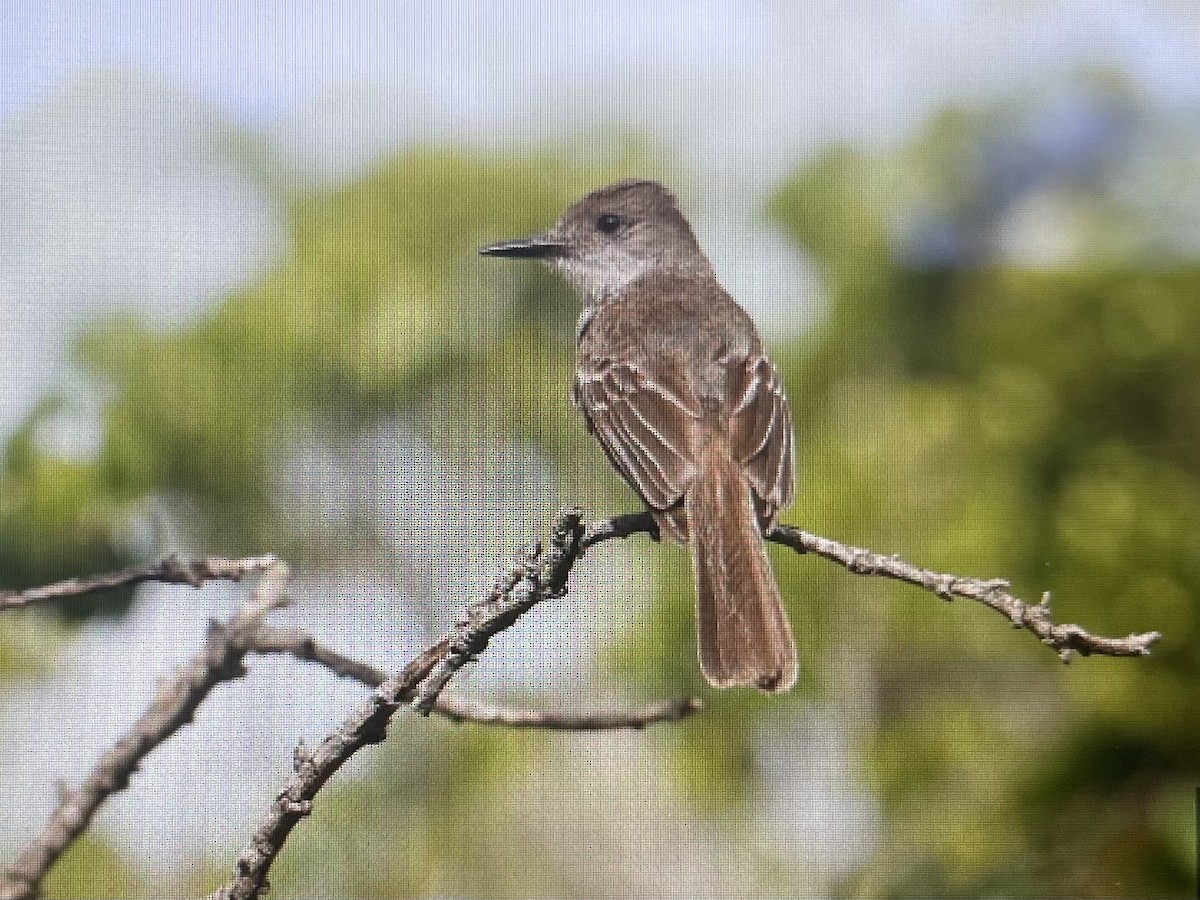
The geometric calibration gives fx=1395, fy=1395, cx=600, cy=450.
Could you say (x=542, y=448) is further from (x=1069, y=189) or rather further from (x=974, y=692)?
(x=1069, y=189)

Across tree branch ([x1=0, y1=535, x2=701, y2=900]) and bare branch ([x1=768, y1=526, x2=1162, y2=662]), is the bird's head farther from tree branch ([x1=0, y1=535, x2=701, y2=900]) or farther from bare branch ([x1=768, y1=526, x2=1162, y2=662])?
tree branch ([x1=0, y1=535, x2=701, y2=900])

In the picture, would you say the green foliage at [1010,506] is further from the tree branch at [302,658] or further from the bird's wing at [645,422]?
the tree branch at [302,658]

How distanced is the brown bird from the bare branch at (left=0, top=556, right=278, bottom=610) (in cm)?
34

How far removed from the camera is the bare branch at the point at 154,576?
1.81ft

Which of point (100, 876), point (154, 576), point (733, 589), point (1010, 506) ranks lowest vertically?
point (1010, 506)

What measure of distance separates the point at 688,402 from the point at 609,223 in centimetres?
42

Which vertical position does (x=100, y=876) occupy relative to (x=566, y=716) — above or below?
below

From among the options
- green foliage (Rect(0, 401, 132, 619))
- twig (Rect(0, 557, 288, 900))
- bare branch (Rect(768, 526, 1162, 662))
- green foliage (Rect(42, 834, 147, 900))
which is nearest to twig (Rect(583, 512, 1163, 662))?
bare branch (Rect(768, 526, 1162, 662))

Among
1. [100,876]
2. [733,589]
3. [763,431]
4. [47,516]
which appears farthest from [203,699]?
[100,876]

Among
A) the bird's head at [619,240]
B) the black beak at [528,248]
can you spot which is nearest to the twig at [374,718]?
the black beak at [528,248]

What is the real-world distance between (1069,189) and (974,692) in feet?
5.53

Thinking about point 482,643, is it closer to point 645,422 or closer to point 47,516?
point 47,516

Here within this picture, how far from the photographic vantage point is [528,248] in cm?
142

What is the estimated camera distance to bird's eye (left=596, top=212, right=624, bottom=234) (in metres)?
1.57
